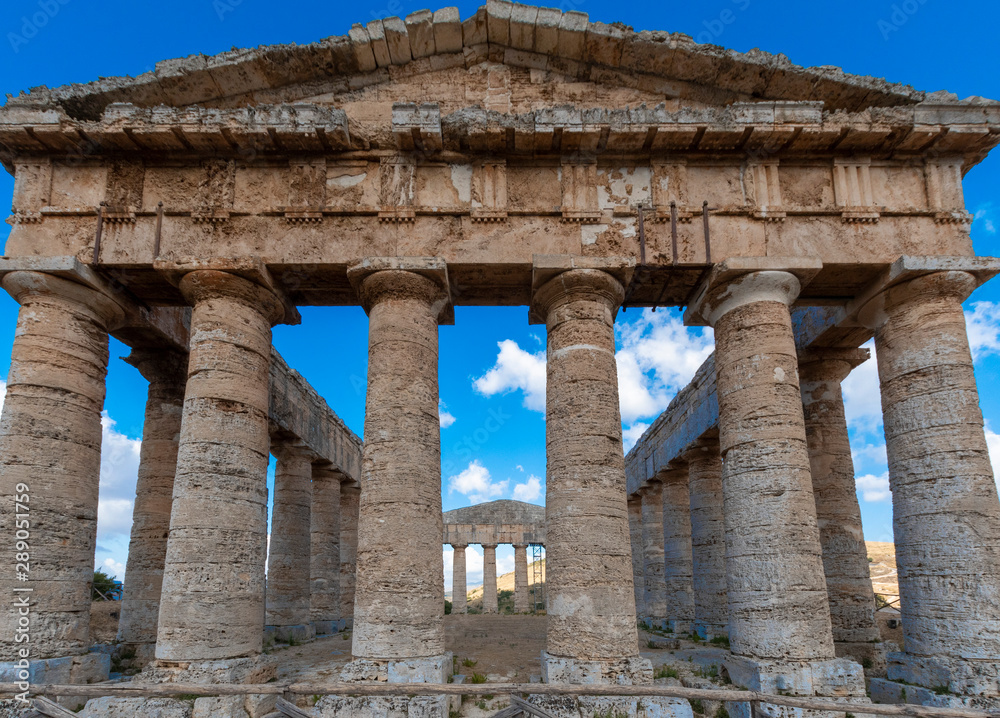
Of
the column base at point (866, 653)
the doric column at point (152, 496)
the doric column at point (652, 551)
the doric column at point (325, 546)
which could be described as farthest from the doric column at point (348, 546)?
the column base at point (866, 653)

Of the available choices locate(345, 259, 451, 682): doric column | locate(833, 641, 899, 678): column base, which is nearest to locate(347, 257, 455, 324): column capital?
locate(345, 259, 451, 682): doric column

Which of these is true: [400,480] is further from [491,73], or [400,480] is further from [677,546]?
[677,546]

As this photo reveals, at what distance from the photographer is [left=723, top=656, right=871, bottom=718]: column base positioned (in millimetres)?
9578

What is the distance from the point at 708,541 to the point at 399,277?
11948mm

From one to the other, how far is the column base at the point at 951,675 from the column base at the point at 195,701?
9485 millimetres

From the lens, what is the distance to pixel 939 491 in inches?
426

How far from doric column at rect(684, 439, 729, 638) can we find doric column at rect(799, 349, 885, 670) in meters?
3.50

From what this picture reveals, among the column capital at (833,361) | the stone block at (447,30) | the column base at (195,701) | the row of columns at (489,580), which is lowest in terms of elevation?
the column base at (195,701)

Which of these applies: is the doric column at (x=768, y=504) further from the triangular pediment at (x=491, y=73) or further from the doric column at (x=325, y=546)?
the doric column at (x=325, y=546)

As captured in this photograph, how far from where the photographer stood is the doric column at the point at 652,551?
25.4 metres

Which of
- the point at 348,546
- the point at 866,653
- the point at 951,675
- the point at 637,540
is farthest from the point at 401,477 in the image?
the point at 637,540

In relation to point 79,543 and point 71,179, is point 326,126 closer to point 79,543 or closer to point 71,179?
point 71,179

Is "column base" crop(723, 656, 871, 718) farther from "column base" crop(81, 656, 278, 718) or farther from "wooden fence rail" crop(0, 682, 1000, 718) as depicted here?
"column base" crop(81, 656, 278, 718)

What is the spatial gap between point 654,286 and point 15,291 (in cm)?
1056
